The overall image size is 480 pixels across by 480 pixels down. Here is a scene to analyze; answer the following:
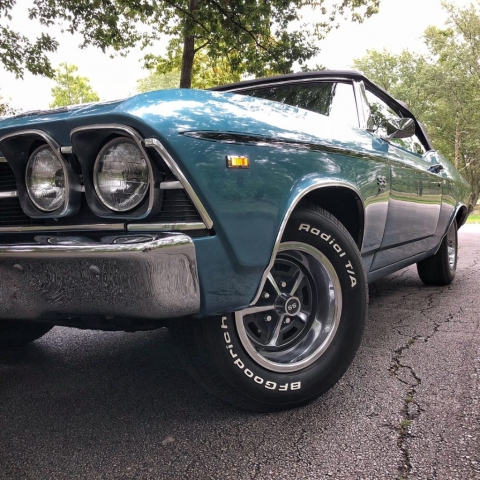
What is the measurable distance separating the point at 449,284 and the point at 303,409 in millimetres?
3097

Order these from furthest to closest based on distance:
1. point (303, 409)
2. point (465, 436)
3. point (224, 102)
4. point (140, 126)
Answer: point (303, 409)
point (224, 102)
point (465, 436)
point (140, 126)

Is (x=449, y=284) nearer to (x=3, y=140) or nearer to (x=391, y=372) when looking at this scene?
(x=391, y=372)

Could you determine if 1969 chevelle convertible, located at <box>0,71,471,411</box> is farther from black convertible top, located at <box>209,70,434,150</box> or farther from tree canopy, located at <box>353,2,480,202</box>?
tree canopy, located at <box>353,2,480,202</box>

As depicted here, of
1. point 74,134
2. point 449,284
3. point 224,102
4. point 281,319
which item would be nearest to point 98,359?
point 281,319

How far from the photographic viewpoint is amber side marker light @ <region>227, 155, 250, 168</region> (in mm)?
1668

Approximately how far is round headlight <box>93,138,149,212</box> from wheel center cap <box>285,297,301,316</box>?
77cm

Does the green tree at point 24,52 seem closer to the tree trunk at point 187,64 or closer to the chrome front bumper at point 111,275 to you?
the tree trunk at point 187,64

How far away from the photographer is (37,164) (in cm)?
184

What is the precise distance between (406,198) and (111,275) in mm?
2086

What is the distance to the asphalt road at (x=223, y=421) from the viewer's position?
1.56m

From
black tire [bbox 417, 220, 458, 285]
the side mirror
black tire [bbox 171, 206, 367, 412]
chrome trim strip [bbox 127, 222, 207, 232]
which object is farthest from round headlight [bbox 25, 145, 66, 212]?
black tire [bbox 417, 220, 458, 285]

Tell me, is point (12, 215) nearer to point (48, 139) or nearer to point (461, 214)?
point (48, 139)

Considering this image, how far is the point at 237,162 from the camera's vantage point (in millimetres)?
1687

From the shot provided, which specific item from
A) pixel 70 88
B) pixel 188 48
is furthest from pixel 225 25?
pixel 70 88
